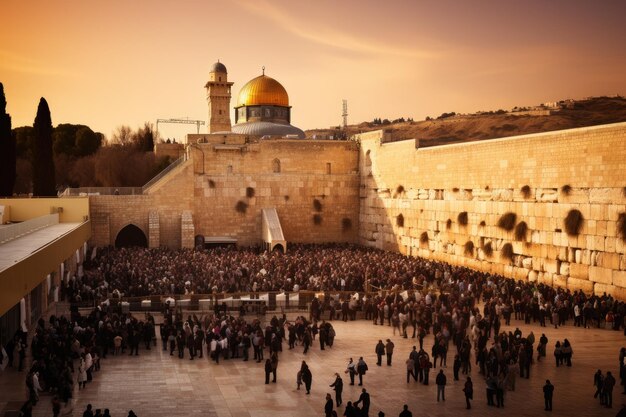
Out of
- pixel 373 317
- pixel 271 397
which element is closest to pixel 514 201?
pixel 373 317

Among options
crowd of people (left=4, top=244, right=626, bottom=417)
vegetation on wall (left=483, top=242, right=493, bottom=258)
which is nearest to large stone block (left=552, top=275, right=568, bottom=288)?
crowd of people (left=4, top=244, right=626, bottom=417)

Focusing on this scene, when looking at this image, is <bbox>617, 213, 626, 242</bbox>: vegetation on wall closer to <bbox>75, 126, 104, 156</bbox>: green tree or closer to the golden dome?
the golden dome

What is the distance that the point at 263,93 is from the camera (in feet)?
159

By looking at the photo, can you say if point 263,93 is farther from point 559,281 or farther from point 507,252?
point 559,281

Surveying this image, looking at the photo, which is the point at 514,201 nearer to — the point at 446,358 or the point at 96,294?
the point at 446,358

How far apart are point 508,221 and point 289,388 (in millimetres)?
14630

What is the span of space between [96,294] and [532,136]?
15.9 metres

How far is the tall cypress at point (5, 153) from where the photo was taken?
32.0 meters

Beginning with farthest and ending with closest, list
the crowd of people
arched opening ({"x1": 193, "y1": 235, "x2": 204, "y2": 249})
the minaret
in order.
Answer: the minaret < arched opening ({"x1": 193, "y1": 235, "x2": 204, "y2": 249}) < the crowd of people

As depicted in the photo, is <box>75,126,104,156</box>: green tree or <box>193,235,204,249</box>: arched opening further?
<box>75,126,104,156</box>: green tree

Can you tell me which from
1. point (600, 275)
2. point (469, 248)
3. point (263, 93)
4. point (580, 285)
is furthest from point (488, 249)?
point (263, 93)

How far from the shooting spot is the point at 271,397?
43.7 ft

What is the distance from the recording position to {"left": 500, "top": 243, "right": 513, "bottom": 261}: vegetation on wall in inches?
1013

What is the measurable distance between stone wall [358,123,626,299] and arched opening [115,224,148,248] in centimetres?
1254
